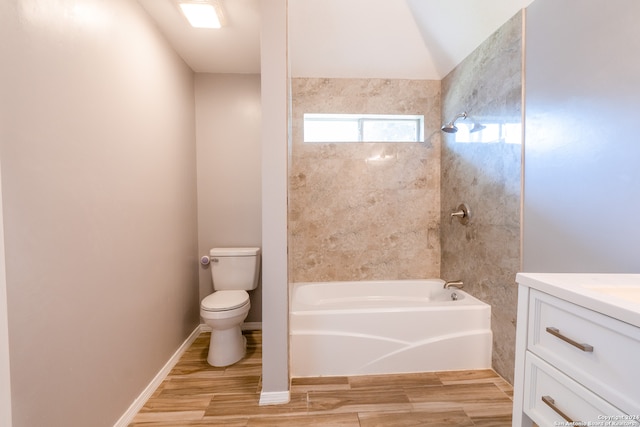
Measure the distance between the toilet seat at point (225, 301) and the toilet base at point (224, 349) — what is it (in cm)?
23

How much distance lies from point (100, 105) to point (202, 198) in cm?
127

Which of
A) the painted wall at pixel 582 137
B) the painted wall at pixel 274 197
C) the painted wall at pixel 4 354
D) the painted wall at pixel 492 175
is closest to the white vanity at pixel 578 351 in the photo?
the painted wall at pixel 582 137

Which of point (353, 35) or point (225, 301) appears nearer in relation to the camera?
point (225, 301)

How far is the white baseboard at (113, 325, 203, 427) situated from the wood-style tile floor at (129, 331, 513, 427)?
0.09ft

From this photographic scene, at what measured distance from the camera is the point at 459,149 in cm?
228

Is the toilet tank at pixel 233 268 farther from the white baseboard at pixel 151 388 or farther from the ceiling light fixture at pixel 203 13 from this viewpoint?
the ceiling light fixture at pixel 203 13

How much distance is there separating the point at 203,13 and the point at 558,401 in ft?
8.11

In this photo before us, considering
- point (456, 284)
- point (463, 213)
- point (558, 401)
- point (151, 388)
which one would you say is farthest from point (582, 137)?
point (151, 388)

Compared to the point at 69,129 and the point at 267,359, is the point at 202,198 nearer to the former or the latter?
the point at 69,129

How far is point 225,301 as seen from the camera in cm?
201

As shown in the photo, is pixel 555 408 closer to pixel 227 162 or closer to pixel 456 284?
pixel 456 284

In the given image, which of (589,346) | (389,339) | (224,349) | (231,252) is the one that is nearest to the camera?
(589,346)

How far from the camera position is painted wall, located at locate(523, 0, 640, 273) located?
42.2 inches

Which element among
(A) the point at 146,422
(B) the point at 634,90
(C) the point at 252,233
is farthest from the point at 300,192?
(B) the point at 634,90
